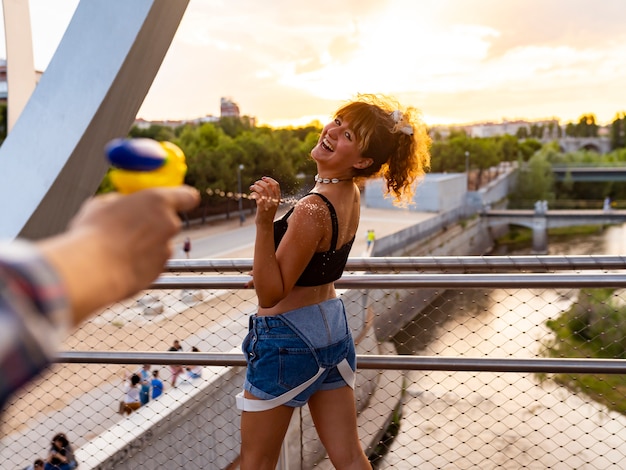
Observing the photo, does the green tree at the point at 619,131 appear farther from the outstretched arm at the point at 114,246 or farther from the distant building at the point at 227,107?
the outstretched arm at the point at 114,246

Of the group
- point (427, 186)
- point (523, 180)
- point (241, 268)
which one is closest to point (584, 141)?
point (523, 180)

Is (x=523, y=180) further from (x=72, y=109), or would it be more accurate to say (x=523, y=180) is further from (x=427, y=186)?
(x=72, y=109)

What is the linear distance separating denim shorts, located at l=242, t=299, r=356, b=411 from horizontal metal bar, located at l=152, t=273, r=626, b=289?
0.44 metres

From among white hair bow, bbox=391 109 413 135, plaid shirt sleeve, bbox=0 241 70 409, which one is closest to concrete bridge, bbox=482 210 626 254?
white hair bow, bbox=391 109 413 135

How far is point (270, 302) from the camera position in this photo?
6.41 feet

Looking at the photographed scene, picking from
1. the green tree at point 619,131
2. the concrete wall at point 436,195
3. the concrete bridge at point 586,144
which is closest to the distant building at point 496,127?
the concrete bridge at point 586,144

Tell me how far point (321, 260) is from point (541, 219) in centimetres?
4666

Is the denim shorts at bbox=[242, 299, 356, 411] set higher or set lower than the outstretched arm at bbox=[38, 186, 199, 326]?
lower

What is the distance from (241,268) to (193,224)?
1343 inches

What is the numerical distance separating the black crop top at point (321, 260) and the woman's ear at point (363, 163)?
7.5 inches

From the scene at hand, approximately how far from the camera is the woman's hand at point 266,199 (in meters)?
1.88

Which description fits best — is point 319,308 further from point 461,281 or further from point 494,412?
point 494,412

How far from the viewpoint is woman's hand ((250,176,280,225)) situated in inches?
74.0

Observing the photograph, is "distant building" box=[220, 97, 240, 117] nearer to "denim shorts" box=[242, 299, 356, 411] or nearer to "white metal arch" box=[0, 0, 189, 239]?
"white metal arch" box=[0, 0, 189, 239]
